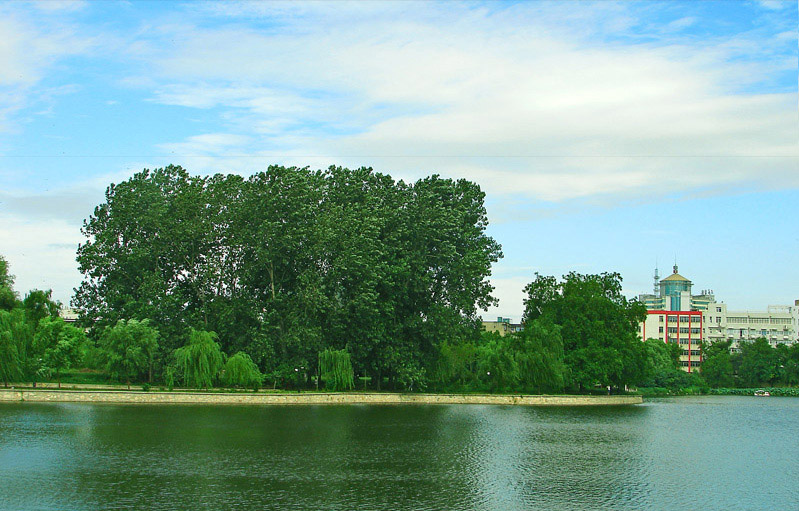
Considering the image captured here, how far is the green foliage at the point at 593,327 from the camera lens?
68375 mm

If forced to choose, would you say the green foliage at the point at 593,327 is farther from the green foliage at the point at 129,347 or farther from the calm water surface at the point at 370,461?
the green foliage at the point at 129,347

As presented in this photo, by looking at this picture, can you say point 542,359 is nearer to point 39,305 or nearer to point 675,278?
point 39,305

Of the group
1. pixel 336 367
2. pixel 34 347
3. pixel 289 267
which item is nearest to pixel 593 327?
pixel 336 367

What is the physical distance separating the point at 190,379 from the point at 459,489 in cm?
3233

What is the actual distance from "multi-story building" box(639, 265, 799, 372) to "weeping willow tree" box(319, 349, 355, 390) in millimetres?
73799

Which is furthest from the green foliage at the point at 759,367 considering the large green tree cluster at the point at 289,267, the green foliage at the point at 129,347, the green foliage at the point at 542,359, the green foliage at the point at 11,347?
the green foliage at the point at 11,347

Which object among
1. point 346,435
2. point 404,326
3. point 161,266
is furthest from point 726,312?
point 346,435

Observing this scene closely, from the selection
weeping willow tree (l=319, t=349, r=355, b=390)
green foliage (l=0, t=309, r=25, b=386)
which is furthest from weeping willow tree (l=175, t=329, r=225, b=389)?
green foliage (l=0, t=309, r=25, b=386)

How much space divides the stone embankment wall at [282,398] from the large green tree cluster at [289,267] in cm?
255

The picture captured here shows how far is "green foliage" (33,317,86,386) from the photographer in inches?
2130

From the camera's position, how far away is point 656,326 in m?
132

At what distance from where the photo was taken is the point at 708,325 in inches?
5433

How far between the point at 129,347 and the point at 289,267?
13775 millimetres

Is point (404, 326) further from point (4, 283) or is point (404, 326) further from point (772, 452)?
point (4, 283)
